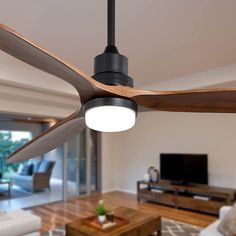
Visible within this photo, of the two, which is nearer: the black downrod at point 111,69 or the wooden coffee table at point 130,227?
the black downrod at point 111,69

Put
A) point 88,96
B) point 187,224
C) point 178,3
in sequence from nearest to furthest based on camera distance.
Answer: point 88,96, point 178,3, point 187,224

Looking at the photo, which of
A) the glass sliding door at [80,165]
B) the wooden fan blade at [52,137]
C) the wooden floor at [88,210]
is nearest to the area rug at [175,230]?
the wooden floor at [88,210]

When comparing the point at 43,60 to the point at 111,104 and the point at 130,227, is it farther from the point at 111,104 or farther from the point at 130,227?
the point at 130,227

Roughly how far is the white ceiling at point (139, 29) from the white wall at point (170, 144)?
2.03 metres

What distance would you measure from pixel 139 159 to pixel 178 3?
505 cm

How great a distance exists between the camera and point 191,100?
3.02 feet

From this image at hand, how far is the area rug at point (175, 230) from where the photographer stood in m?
3.57

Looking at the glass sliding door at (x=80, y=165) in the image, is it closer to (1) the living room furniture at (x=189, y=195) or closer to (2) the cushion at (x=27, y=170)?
(1) the living room furniture at (x=189, y=195)

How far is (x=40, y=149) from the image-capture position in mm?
1311

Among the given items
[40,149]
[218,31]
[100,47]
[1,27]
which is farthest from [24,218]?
[218,31]

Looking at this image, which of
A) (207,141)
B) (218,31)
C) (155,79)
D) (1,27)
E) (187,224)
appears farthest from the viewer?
(207,141)

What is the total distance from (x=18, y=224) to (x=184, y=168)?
3.57 metres

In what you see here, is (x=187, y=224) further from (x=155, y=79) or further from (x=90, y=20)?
(x=90, y=20)

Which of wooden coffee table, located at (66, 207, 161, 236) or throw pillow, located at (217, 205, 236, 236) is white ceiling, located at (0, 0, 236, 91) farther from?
wooden coffee table, located at (66, 207, 161, 236)
